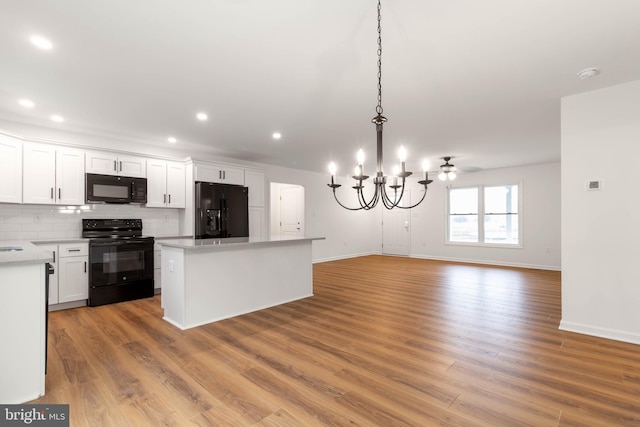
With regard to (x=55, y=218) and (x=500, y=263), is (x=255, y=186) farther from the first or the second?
(x=500, y=263)

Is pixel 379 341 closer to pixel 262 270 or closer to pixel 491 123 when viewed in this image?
pixel 262 270

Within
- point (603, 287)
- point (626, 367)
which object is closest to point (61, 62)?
point (626, 367)

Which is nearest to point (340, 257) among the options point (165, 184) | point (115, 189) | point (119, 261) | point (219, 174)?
point (219, 174)

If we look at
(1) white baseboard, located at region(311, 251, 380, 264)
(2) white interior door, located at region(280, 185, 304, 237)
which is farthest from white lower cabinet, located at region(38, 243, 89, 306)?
(1) white baseboard, located at region(311, 251, 380, 264)

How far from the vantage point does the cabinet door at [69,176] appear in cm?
416

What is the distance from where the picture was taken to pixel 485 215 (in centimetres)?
820

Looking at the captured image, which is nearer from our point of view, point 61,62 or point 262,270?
point 61,62

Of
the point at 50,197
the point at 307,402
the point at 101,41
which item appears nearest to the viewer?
the point at 307,402

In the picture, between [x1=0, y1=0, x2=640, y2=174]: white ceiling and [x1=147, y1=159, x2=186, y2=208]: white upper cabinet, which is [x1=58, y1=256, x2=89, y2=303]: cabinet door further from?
[x1=0, y1=0, x2=640, y2=174]: white ceiling

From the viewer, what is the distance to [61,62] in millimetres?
2580

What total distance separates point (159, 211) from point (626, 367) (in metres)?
6.19

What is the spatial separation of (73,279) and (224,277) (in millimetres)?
2222

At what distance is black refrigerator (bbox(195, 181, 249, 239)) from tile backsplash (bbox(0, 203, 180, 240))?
82cm

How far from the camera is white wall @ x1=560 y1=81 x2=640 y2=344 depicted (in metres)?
2.97
